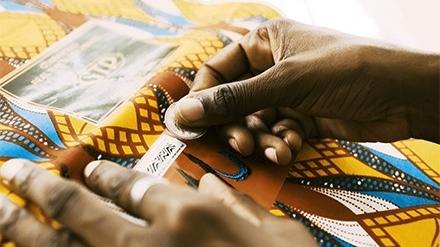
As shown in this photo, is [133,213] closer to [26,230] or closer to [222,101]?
[26,230]

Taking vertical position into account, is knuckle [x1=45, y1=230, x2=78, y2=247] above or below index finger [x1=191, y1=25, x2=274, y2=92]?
below

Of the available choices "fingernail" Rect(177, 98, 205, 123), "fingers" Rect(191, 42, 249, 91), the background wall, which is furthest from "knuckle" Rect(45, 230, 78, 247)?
the background wall

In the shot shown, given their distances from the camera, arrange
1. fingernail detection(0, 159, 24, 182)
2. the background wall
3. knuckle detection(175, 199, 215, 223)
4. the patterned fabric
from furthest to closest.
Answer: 1. the background wall
2. the patterned fabric
3. fingernail detection(0, 159, 24, 182)
4. knuckle detection(175, 199, 215, 223)

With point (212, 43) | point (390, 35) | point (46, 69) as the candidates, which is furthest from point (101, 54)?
point (390, 35)

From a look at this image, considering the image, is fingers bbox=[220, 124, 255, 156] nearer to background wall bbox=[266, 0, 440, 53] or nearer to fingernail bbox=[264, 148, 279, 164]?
fingernail bbox=[264, 148, 279, 164]

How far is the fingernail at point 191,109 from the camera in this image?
0.63 meters

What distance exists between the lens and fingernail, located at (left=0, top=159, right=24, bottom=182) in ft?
1.69

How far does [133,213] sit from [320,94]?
1.11 ft

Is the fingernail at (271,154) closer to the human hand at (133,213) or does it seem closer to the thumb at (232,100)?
the thumb at (232,100)

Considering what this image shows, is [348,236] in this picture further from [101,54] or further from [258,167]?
[101,54]

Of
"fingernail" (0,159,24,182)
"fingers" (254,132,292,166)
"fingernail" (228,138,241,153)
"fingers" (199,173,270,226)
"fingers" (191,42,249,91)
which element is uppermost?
"fingers" (191,42,249,91)

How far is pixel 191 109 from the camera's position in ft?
2.08

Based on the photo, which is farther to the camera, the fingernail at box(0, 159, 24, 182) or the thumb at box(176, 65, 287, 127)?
the thumb at box(176, 65, 287, 127)

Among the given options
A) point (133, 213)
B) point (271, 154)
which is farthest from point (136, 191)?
point (271, 154)
